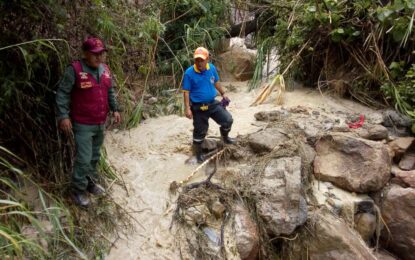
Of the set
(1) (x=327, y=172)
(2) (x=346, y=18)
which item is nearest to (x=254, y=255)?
(1) (x=327, y=172)

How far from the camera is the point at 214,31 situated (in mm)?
6277

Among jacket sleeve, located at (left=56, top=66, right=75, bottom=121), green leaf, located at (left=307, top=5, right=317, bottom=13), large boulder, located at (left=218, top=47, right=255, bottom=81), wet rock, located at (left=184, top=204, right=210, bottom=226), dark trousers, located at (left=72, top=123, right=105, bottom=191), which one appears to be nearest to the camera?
jacket sleeve, located at (left=56, top=66, right=75, bottom=121)

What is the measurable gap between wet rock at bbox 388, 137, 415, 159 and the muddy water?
70cm

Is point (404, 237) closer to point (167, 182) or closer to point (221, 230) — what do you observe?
point (221, 230)

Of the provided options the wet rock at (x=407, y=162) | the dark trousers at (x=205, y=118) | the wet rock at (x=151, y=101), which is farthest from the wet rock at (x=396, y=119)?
the wet rock at (x=151, y=101)

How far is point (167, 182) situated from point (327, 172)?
1550 mm

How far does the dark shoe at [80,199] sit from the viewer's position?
296 cm

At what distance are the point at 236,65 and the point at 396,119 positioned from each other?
2830 mm

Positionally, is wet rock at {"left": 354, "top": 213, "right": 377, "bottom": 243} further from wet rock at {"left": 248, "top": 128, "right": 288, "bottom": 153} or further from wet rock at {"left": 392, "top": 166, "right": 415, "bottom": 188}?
wet rock at {"left": 248, "top": 128, "right": 288, "bottom": 153}

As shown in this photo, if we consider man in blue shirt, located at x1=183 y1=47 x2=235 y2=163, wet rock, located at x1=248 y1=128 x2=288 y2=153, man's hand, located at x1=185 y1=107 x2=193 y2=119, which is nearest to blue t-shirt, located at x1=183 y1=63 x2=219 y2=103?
man in blue shirt, located at x1=183 y1=47 x2=235 y2=163

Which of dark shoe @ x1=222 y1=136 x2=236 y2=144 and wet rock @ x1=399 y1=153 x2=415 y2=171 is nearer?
dark shoe @ x1=222 y1=136 x2=236 y2=144

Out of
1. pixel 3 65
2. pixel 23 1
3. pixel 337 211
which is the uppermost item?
pixel 23 1

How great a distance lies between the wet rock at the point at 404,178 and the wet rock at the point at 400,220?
0.07m

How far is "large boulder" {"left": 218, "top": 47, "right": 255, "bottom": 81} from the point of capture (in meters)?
6.52
